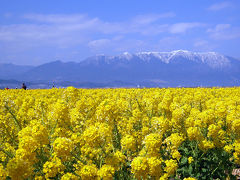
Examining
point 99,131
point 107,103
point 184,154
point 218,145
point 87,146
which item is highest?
point 107,103

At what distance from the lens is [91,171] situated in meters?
4.00

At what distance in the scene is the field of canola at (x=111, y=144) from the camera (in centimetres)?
419

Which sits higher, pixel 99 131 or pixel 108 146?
pixel 99 131

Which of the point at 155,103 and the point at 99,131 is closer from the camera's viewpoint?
the point at 99,131

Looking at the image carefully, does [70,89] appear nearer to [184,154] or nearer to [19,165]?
[184,154]

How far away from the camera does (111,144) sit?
520 centimetres

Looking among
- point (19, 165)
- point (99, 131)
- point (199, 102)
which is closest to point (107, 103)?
point (99, 131)

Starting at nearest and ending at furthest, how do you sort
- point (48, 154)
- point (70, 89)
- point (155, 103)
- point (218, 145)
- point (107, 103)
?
1. point (48, 154)
2. point (107, 103)
3. point (218, 145)
4. point (70, 89)
5. point (155, 103)

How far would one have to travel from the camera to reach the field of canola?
4.19 metres

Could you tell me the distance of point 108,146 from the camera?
5.69m

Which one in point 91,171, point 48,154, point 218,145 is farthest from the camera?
point 218,145

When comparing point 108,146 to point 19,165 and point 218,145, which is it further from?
point 218,145

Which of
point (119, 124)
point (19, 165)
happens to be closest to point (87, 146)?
point (19, 165)

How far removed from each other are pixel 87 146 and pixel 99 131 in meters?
0.57
